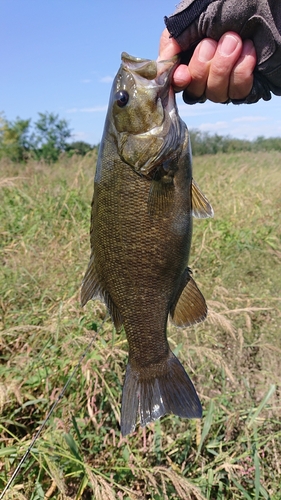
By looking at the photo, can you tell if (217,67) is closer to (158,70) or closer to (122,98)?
(158,70)

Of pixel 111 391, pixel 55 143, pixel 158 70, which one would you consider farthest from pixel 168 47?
pixel 55 143

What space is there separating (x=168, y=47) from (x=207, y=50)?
16 cm

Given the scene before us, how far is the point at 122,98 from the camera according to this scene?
5.13ft

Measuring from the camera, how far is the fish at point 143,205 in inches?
59.8

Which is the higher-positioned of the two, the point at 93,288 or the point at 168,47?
the point at 168,47

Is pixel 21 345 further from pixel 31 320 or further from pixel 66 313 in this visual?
pixel 66 313

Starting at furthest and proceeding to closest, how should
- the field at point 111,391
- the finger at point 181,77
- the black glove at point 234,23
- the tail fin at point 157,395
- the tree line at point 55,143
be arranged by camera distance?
the tree line at point 55,143 → the field at point 111,391 → the tail fin at point 157,395 → the finger at point 181,77 → the black glove at point 234,23

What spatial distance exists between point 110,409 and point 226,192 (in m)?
4.61

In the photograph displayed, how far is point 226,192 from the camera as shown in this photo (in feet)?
21.2

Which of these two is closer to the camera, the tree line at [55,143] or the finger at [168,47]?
the finger at [168,47]

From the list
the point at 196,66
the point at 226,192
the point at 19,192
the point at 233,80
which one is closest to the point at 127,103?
the point at 196,66

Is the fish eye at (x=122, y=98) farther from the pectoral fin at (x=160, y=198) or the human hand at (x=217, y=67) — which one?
the pectoral fin at (x=160, y=198)

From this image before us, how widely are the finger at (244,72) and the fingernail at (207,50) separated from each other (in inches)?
4.2

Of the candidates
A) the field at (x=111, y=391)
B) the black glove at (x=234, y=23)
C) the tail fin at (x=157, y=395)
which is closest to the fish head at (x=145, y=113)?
the black glove at (x=234, y=23)
